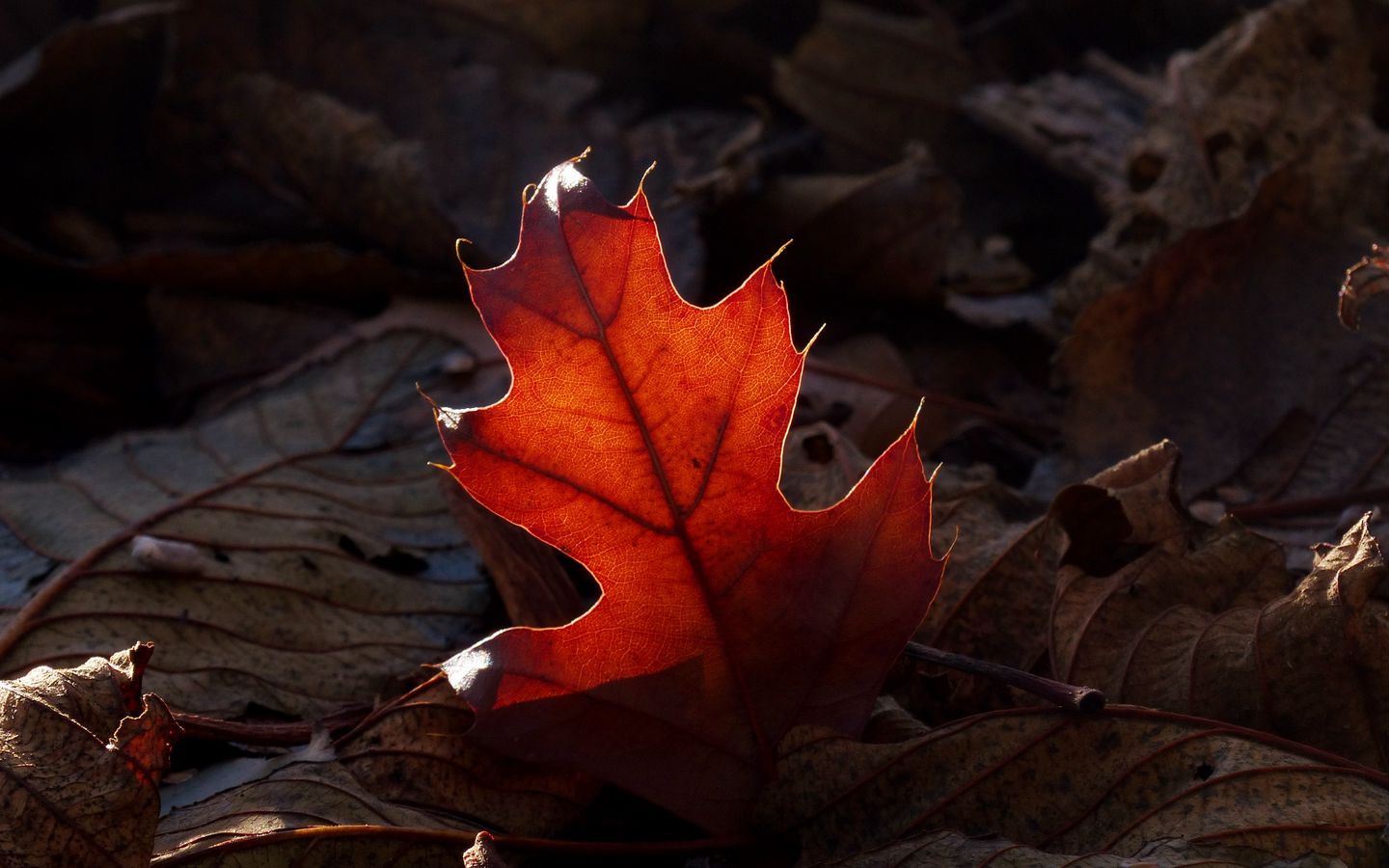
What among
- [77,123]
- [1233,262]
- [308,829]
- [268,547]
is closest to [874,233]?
[1233,262]

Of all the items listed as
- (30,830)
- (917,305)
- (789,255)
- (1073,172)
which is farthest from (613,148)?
(30,830)

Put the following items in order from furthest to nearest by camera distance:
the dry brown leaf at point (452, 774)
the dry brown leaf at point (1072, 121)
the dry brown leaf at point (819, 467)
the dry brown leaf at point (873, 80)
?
the dry brown leaf at point (873, 80)
the dry brown leaf at point (1072, 121)
the dry brown leaf at point (819, 467)
the dry brown leaf at point (452, 774)

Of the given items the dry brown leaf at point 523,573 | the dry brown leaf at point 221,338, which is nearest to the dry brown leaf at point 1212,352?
the dry brown leaf at point 523,573

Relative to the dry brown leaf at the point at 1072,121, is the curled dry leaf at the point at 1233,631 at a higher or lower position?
lower

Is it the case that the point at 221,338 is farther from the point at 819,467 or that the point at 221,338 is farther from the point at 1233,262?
the point at 1233,262

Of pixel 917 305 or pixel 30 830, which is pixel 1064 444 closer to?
pixel 917 305

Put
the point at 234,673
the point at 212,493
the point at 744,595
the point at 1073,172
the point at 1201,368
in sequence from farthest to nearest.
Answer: the point at 1073,172 → the point at 1201,368 → the point at 212,493 → the point at 234,673 → the point at 744,595

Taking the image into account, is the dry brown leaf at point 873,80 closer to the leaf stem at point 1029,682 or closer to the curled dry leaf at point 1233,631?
the curled dry leaf at point 1233,631
